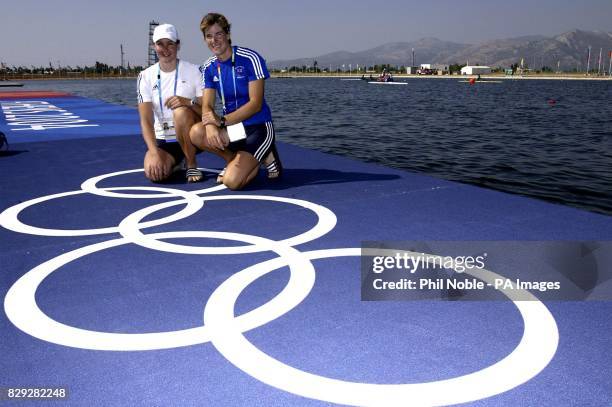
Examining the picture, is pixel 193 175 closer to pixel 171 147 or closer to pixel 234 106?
pixel 171 147

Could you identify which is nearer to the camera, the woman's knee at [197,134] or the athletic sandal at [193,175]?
the woman's knee at [197,134]

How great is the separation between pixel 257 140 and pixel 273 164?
0.53 meters

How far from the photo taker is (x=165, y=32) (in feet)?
18.2

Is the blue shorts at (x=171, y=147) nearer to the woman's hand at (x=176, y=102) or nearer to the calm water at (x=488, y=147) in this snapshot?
the woman's hand at (x=176, y=102)

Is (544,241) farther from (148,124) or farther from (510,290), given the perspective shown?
(148,124)

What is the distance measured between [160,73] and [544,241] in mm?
4881

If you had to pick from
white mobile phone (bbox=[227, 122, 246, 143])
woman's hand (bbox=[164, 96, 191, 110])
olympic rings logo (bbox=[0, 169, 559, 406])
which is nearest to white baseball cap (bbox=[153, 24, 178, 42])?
woman's hand (bbox=[164, 96, 191, 110])

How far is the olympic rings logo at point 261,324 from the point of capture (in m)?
2.21

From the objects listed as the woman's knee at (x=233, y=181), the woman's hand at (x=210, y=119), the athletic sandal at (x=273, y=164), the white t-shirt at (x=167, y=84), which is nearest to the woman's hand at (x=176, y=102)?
the white t-shirt at (x=167, y=84)

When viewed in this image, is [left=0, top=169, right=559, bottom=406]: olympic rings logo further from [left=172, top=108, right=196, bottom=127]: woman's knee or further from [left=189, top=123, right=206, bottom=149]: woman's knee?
[left=172, top=108, right=196, bottom=127]: woman's knee

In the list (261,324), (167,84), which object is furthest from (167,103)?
(261,324)

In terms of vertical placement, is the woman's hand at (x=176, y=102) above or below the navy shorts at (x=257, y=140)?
above

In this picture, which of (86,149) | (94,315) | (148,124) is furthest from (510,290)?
(86,149)

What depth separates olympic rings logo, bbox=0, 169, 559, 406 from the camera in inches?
86.9
